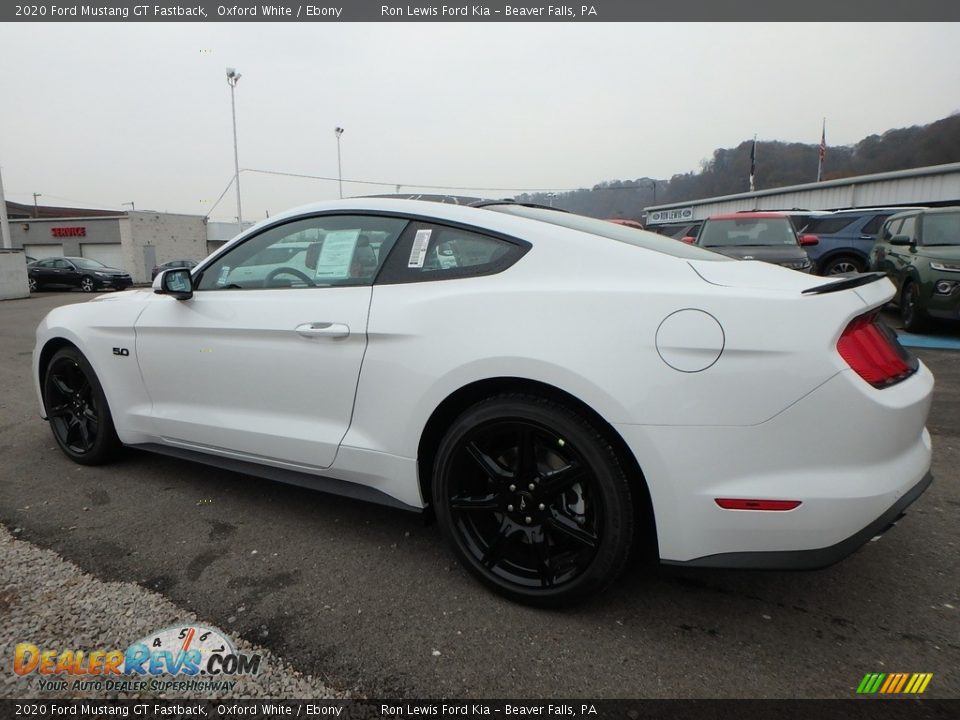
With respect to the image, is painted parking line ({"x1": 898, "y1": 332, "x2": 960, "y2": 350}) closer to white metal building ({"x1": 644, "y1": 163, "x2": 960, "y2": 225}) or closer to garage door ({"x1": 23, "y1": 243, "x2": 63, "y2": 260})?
white metal building ({"x1": 644, "y1": 163, "x2": 960, "y2": 225})

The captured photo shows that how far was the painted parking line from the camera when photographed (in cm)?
664

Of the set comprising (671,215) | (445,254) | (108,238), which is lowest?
(445,254)

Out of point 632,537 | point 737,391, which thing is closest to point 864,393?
point 737,391

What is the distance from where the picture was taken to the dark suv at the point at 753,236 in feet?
27.9

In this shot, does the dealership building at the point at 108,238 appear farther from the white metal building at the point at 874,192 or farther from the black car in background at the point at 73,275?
the white metal building at the point at 874,192

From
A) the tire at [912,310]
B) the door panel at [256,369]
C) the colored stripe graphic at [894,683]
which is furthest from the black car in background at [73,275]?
the colored stripe graphic at [894,683]

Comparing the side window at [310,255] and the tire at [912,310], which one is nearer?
the side window at [310,255]

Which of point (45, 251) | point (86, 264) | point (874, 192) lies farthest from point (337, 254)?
point (45, 251)

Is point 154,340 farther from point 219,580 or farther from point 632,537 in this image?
point 632,537

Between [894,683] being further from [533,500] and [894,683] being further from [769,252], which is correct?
[769,252]

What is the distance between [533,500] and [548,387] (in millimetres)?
410

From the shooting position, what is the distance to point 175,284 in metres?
2.87

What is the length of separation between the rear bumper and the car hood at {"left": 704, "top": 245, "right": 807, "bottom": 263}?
659 cm

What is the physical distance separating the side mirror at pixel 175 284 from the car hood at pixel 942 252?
7.80m
